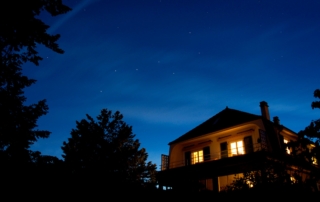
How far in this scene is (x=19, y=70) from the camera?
9781 mm

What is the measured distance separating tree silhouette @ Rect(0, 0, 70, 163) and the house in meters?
12.5

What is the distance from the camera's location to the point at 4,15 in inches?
330

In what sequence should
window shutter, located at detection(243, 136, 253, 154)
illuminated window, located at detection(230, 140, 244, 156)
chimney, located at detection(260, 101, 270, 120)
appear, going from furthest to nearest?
chimney, located at detection(260, 101, 270, 120) → illuminated window, located at detection(230, 140, 244, 156) → window shutter, located at detection(243, 136, 253, 154)

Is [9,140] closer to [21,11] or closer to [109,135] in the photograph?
[21,11]

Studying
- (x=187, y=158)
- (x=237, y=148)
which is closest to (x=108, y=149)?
(x=187, y=158)

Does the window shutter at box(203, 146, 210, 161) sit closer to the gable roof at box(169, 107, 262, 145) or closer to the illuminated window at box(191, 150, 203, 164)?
the illuminated window at box(191, 150, 203, 164)

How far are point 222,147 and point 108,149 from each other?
11.6 m

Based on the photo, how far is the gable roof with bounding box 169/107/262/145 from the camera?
74.9ft

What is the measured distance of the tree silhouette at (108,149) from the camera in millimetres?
24766

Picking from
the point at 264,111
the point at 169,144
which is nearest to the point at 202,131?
the point at 169,144

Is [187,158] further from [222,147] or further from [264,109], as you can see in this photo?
[264,109]

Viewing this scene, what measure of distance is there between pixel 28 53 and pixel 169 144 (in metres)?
19.5

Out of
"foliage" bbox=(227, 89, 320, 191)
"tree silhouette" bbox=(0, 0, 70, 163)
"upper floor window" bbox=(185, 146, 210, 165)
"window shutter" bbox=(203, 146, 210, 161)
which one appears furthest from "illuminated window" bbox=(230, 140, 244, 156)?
"tree silhouette" bbox=(0, 0, 70, 163)

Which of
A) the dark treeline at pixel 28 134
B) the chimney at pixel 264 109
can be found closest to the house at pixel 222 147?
the chimney at pixel 264 109
